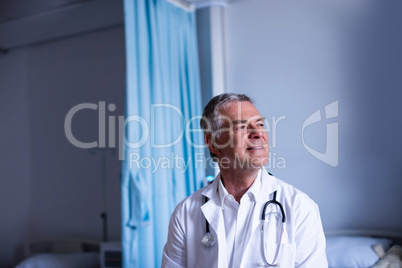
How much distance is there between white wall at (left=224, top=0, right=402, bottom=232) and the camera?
2.34 m

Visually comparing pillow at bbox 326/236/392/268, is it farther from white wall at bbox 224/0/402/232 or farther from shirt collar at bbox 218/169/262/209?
shirt collar at bbox 218/169/262/209

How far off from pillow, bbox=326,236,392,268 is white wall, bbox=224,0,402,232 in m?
0.20

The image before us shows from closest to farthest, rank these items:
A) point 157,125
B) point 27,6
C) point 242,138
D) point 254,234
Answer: point 254,234, point 242,138, point 157,125, point 27,6

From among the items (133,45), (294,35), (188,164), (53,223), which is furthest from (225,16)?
(53,223)

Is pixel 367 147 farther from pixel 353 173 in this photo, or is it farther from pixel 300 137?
pixel 300 137

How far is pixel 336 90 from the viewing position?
2463 mm

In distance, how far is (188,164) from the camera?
2.66m

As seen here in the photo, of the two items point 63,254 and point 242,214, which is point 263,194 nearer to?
point 242,214

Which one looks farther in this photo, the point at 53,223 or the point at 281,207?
the point at 53,223

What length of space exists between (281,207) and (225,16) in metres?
1.75

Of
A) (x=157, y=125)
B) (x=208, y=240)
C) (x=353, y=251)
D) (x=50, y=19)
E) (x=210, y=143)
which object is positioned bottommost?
(x=353, y=251)

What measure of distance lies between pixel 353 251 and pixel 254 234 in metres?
0.91

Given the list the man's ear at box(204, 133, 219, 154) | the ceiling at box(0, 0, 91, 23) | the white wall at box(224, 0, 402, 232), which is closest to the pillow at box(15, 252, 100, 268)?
the white wall at box(224, 0, 402, 232)

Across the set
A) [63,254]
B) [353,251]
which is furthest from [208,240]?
[63,254]
